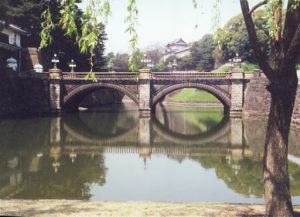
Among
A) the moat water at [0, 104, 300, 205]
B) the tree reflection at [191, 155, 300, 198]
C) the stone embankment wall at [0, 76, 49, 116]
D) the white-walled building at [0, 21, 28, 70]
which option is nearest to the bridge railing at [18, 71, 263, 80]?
the stone embankment wall at [0, 76, 49, 116]

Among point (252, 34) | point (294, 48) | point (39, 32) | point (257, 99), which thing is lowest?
point (294, 48)

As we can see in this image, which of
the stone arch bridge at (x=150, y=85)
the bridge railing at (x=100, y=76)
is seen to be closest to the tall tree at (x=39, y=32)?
the bridge railing at (x=100, y=76)

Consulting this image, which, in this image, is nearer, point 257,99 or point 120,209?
point 120,209

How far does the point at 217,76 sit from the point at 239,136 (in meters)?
20.4

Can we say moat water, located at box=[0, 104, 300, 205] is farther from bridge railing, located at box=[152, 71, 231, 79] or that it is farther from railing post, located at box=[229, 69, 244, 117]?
bridge railing, located at box=[152, 71, 231, 79]

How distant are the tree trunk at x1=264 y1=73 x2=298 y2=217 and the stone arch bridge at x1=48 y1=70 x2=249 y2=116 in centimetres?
4419

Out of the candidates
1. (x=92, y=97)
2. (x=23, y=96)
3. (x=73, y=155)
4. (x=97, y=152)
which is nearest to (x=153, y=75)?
(x=23, y=96)

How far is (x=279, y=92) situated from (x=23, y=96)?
4524 cm

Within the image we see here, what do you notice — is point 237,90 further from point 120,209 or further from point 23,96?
point 120,209

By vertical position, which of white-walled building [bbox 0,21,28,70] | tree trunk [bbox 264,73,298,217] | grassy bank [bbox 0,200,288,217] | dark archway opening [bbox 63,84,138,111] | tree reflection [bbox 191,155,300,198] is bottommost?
tree reflection [bbox 191,155,300,198]

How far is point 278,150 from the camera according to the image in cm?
841

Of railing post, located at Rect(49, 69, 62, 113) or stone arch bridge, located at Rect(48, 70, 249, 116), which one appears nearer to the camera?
stone arch bridge, located at Rect(48, 70, 249, 116)

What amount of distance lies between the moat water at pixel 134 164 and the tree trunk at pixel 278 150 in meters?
5.83

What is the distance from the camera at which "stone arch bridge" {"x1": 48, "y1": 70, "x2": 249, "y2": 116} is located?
52.6 meters
